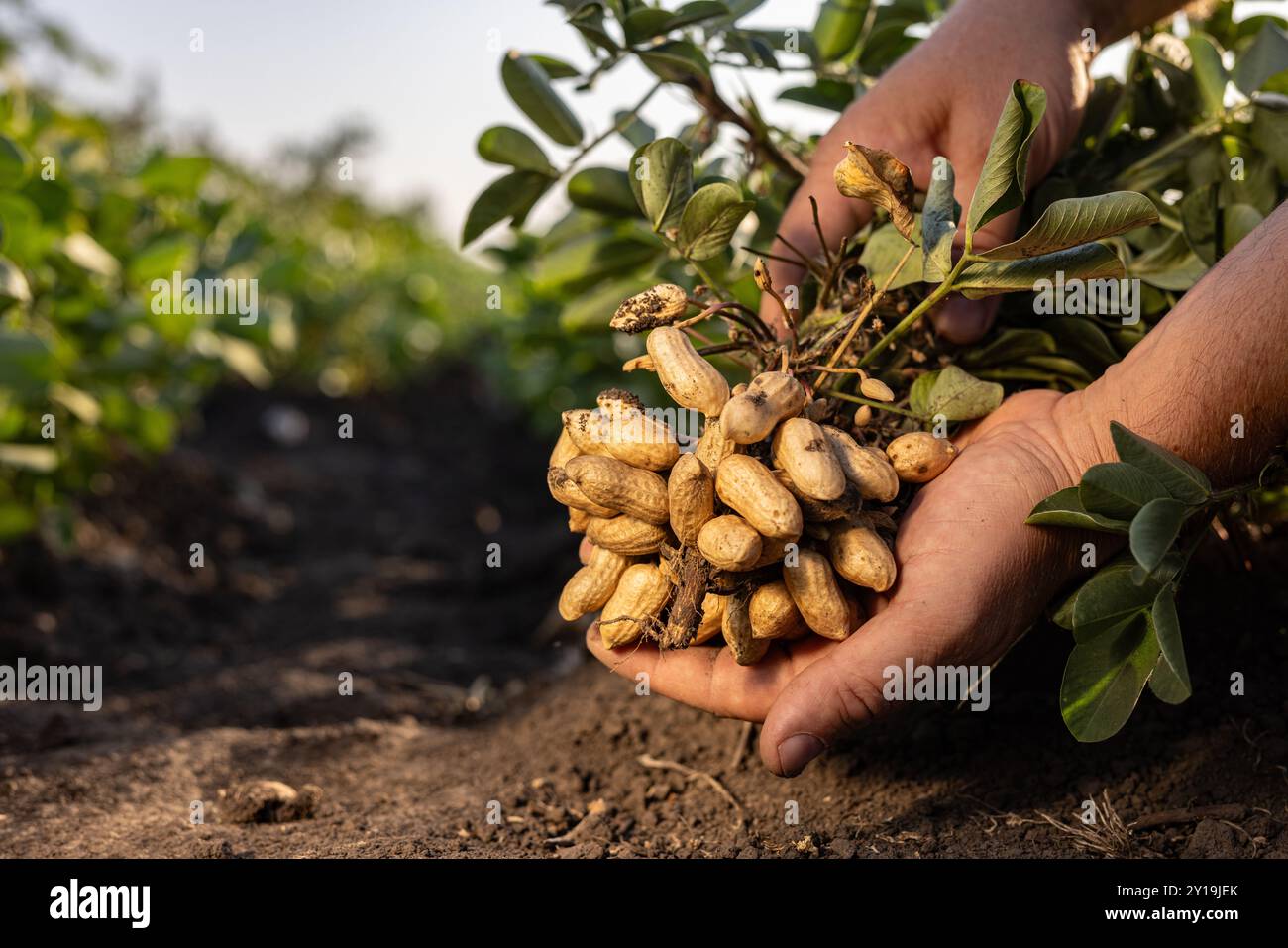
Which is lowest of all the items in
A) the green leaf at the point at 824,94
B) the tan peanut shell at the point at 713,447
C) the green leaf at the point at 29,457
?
the tan peanut shell at the point at 713,447

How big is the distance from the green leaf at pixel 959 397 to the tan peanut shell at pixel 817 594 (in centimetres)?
31

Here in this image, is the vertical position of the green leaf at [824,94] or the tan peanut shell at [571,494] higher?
the green leaf at [824,94]

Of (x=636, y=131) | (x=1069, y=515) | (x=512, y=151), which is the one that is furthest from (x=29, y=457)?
(x=1069, y=515)

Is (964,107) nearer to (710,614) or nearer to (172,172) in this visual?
(710,614)

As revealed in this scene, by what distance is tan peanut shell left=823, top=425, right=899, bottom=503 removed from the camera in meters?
1.35

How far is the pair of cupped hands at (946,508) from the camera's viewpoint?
1.28 m

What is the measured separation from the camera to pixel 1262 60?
5.31 feet

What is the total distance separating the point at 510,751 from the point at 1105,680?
105 centimetres

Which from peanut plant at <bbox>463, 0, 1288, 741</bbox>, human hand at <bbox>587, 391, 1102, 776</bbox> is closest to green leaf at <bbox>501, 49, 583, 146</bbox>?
peanut plant at <bbox>463, 0, 1288, 741</bbox>

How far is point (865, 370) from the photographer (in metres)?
1.59

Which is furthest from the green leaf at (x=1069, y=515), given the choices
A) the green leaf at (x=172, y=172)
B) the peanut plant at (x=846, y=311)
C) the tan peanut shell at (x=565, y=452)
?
the green leaf at (x=172, y=172)

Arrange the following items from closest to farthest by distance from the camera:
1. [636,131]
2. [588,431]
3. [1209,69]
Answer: [588,431]
[1209,69]
[636,131]

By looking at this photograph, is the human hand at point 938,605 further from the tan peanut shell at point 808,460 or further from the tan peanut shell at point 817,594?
the tan peanut shell at point 808,460

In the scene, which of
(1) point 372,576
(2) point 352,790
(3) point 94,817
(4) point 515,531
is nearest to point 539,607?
(1) point 372,576
